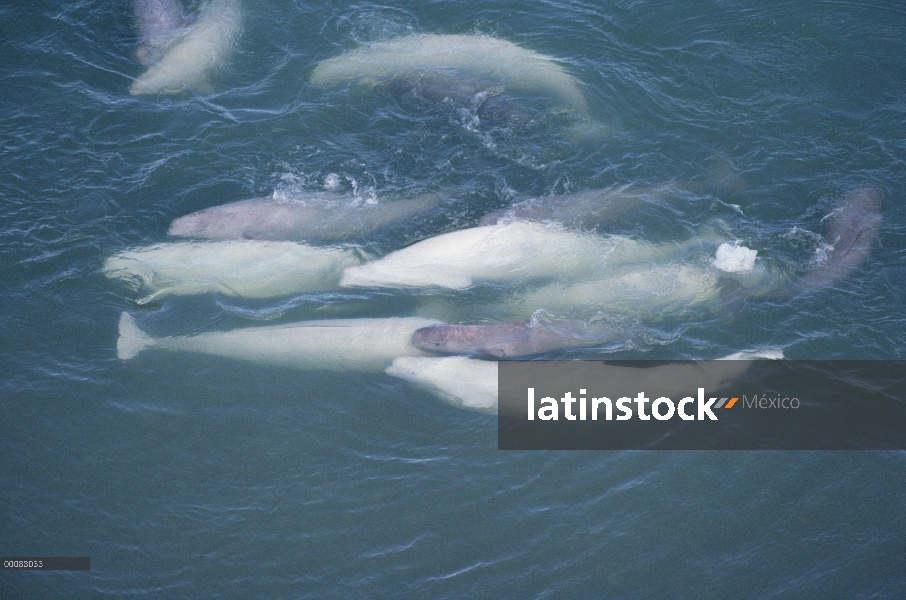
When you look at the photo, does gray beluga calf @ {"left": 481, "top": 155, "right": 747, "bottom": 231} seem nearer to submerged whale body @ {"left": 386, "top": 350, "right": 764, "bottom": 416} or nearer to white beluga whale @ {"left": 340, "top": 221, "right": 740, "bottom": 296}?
white beluga whale @ {"left": 340, "top": 221, "right": 740, "bottom": 296}

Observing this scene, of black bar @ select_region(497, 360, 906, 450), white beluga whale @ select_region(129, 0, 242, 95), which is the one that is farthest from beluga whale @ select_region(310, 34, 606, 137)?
black bar @ select_region(497, 360, 906, 450)

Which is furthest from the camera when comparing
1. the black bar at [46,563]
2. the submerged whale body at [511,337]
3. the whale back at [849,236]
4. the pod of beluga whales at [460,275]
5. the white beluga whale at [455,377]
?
the whale back at [849,236]

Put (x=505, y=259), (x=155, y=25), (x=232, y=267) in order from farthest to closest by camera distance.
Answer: (x=155, y=25) < (x=232, y=267) < (x=505, y=259)

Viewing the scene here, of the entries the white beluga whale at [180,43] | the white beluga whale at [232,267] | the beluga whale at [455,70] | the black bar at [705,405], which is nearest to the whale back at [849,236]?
the black bar at [705,405]

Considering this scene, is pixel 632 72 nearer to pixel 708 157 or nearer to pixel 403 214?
pixel 708 157

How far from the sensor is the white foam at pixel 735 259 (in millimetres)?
14484

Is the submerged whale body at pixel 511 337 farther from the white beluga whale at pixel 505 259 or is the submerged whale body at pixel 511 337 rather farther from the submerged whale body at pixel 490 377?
the white beluga whale at pixel 505 259

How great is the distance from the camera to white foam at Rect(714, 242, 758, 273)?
14484 millimetres

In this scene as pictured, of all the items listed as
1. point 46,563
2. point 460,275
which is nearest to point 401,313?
point 460,275

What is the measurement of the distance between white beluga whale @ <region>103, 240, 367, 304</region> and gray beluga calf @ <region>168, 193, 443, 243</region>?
0.23m

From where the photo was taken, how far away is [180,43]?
19188 mm

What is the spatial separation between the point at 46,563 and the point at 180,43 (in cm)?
1296

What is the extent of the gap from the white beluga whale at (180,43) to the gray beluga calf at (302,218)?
4.65 metres

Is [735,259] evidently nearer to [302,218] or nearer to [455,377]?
[455,377]
